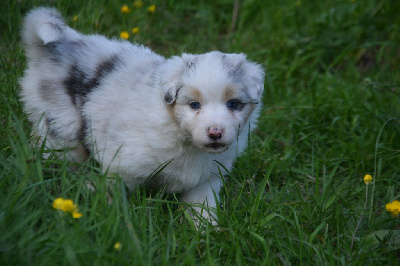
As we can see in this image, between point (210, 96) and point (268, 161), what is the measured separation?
132cm

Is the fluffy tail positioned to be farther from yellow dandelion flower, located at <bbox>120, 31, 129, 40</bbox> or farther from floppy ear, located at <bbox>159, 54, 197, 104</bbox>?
yellow dandelion flower, located at <bbox>120, 31, 129, 40</bbox>

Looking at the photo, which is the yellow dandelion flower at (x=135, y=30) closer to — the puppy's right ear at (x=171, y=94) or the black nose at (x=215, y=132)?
the puppy's right ear at (x=171, y=94)

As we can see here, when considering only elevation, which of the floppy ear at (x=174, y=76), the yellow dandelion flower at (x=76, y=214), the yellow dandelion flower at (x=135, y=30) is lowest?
the yellow dandelion flower at (x=76, y=214)

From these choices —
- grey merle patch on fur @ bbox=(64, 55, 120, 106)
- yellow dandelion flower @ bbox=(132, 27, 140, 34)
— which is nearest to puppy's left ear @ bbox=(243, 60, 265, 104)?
grey merle patch on fur @ bbox=(64, 55, 120, 106)

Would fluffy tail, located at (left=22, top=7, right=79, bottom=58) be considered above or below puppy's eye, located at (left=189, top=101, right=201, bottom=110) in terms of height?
above

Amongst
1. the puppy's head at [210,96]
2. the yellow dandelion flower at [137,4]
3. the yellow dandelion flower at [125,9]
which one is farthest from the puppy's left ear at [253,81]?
→ the yellow dandelion flower at [137,4]

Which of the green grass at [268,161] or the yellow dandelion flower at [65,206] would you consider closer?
the yellow dandelion flower at [65,206]

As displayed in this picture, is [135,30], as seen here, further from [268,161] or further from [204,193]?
[204,193]

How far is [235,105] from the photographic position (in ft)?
10.8

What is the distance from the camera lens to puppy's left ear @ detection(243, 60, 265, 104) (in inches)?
131

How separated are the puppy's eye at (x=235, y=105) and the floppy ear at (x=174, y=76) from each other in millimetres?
308

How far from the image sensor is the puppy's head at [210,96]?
3129mm

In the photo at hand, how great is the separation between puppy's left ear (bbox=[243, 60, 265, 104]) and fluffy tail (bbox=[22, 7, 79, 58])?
1.33 meters

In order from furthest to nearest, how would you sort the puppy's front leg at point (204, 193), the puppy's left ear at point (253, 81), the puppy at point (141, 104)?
the puppy's front leg at point (204, 193), the puppy's left ear at point (253, 81), the puppy at point (141, 104)
